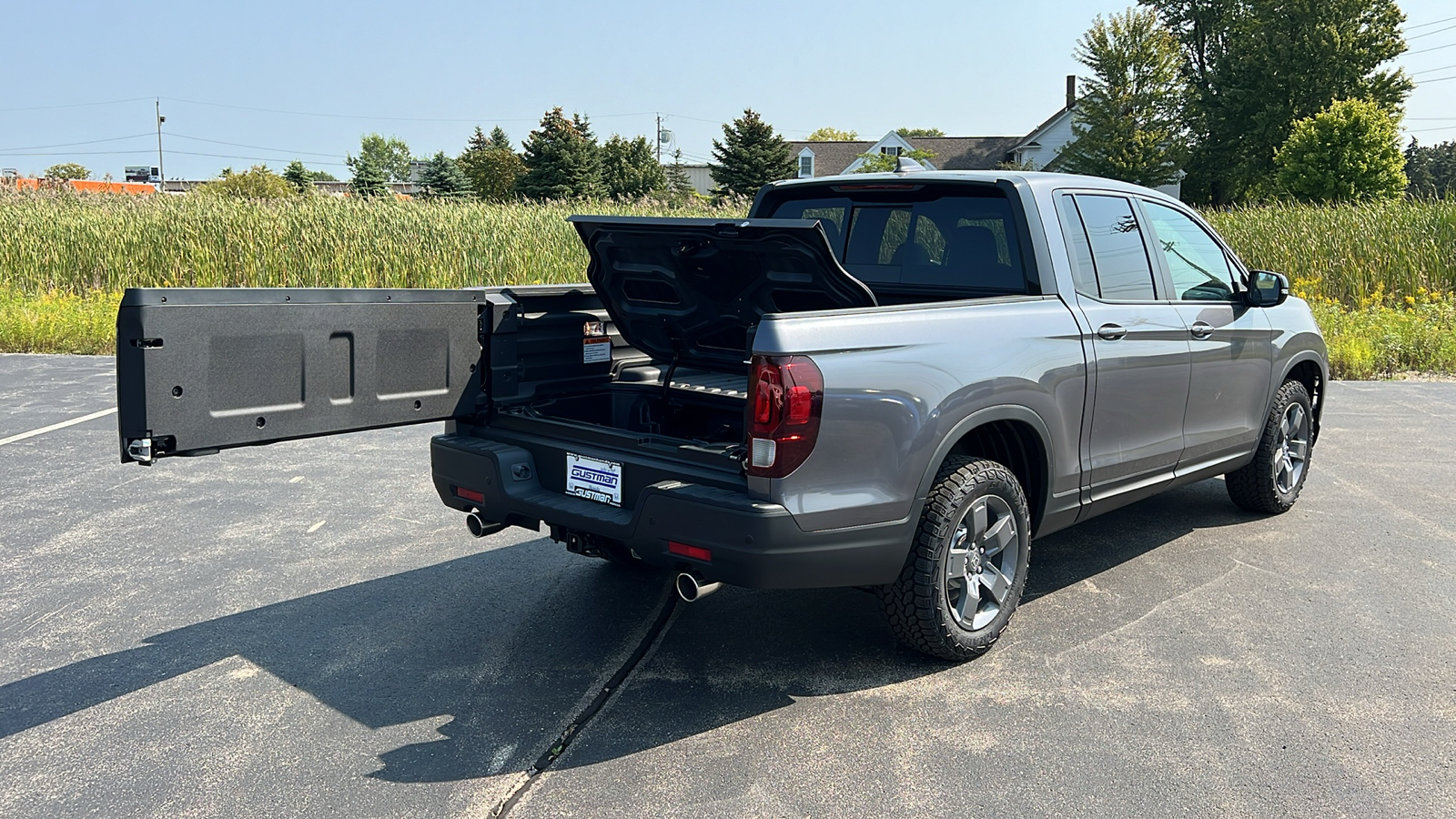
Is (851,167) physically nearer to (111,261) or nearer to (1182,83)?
(1182,83)

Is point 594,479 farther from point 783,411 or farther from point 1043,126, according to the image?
point 1043,126

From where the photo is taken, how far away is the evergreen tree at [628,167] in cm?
5878

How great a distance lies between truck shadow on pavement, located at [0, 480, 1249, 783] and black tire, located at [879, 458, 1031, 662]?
21 cm

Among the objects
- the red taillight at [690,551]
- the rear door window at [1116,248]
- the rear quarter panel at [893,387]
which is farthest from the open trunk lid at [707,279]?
the rear door window at [1116,248]

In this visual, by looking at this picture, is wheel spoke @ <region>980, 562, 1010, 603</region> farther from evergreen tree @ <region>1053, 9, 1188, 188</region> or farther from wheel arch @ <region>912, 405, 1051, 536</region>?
evergreen tree @ <region>1053, 9, 1188, 188</region>

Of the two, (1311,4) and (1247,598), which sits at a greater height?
(1311,4)

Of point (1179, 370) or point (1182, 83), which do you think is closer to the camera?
point (1179, 370)

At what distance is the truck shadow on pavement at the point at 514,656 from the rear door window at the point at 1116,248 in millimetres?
1379

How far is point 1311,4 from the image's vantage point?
5559 centimetres

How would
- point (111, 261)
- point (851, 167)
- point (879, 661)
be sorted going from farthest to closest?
point (851, 167)
point (111, 261)
point (879, 661)

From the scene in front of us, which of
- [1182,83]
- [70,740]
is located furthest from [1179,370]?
[1182,83]

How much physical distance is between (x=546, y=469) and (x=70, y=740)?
5.89 feet

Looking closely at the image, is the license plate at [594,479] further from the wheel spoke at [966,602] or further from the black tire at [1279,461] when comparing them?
the black tire at [1279,461]

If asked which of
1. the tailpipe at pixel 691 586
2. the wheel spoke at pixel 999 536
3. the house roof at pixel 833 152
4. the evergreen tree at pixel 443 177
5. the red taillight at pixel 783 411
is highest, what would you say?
the house roof at pixel 833 152
